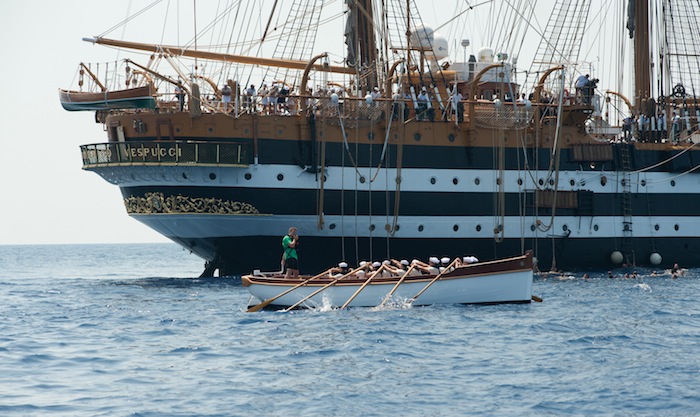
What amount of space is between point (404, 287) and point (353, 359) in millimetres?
7198

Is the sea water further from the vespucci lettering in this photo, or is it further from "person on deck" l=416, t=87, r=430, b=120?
"person on deck" l=416, t=87, r=430, b=120

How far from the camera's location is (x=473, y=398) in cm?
2003

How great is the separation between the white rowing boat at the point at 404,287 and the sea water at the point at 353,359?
1.17 ft

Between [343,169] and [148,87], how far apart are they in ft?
25.9

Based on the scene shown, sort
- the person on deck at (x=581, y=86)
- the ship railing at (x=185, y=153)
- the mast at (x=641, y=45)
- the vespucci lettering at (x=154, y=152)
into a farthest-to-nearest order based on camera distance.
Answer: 1. the mast at (x=641, y=45)
2. the person on deck at (x=581, y=86)
3. the vespucci lettering at (x=154, y=152)
4. the ship railing at (x=185, y=153)

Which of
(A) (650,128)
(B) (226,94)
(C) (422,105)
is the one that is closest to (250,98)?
(B) (226,94)

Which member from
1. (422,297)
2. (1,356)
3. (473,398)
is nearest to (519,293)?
(422,297)

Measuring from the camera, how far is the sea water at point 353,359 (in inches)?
774

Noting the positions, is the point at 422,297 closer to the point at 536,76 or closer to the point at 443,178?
the point at 443,178

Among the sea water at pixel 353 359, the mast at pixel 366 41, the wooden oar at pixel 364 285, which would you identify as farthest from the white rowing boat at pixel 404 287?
the mast at pixel 366 41

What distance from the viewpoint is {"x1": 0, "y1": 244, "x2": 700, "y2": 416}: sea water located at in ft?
64.5

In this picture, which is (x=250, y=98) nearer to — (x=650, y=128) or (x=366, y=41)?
(x=366, y=41)

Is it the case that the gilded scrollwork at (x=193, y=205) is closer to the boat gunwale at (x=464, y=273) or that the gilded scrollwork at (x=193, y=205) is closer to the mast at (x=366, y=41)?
the mast at (x=366, y=41)

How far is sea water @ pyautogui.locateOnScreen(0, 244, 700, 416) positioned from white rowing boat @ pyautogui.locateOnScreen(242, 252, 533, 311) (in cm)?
36
